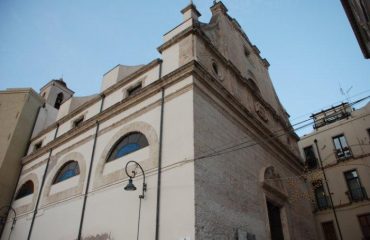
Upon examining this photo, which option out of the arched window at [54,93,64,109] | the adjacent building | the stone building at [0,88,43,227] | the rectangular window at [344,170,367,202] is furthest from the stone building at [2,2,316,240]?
the arched window at [54,93,64,109]

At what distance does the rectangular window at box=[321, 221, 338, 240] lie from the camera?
53.4 feet

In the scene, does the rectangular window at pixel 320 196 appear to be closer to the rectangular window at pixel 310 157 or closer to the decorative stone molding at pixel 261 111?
the rectangular window at pixel 310 157

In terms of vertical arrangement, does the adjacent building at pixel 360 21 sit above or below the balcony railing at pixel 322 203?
above

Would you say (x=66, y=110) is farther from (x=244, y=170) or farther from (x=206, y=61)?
(x=244, y=170)

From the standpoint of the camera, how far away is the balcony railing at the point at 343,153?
56.8 feet

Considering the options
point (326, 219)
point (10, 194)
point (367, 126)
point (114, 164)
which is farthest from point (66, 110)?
point (367, 126)

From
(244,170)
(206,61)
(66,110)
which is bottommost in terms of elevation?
(244,170)

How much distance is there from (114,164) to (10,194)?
819cm

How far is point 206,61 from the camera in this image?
437 inches

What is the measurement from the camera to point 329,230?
16.5m

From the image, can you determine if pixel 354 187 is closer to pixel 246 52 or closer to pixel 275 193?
pixel 275 193

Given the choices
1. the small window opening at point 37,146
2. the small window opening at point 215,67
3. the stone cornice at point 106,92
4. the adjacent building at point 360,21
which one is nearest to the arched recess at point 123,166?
the stone cornice at point 106,92

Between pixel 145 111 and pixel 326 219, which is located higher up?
pixel 145 111

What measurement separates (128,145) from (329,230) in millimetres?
12721
